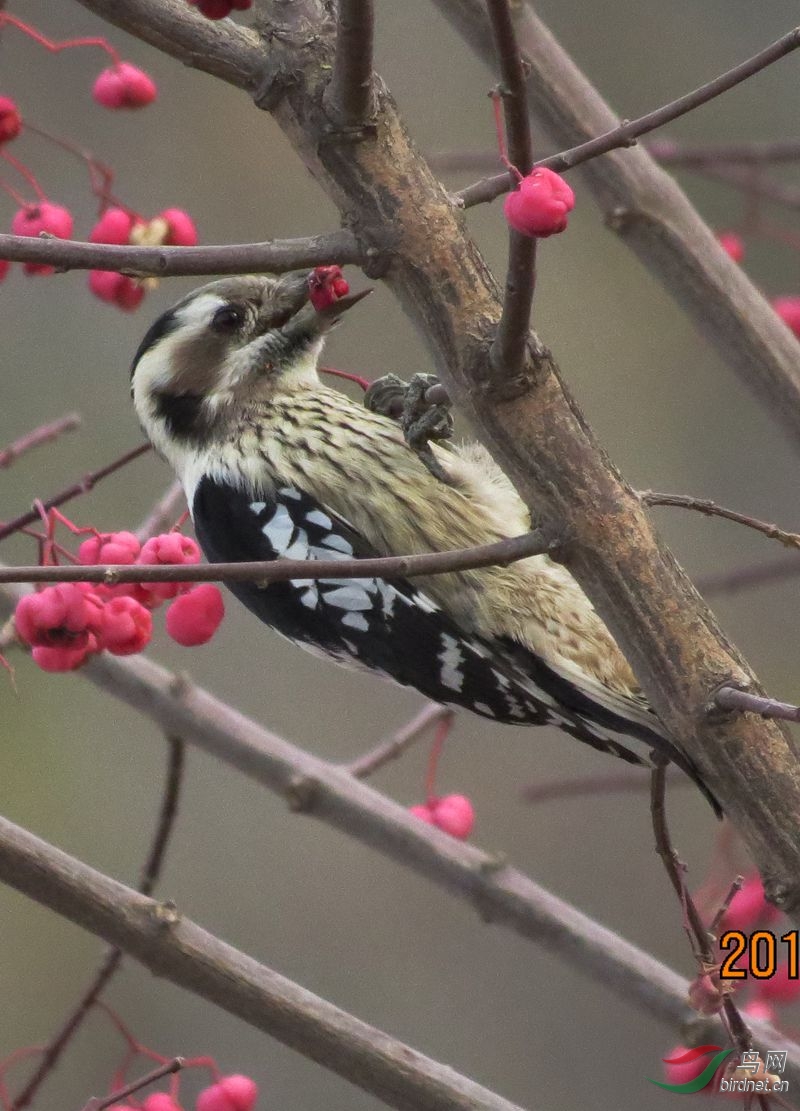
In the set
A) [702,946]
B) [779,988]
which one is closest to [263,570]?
[702,946]

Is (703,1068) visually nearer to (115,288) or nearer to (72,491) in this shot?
(72,491)

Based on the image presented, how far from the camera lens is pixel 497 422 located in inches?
58.6

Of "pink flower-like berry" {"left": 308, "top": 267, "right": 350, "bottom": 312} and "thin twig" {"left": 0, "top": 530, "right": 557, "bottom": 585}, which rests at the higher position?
"pink flower-like berry" {"left": 308, "top": 267, "right": 350, "bottom": 312}

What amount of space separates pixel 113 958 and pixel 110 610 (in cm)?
47

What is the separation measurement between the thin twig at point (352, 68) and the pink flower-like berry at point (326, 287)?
742 millimetres

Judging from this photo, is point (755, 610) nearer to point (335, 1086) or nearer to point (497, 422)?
point (335, 1086)

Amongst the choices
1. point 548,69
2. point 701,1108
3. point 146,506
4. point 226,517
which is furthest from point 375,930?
point 548,69

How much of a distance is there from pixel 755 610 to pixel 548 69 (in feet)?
11.4

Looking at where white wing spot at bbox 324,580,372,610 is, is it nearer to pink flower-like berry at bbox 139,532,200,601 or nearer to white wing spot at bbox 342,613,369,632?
white wing spot at bbox 342,613,369,632

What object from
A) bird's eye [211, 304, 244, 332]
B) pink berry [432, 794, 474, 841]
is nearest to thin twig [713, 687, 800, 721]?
pink berry [432, 794, 474, 841]

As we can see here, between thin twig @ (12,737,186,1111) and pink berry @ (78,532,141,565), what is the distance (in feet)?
1.22

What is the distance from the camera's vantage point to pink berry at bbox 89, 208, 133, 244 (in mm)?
2170

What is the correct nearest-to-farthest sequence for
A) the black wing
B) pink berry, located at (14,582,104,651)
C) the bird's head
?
pink berry, located at (14,582,104,651)
the black wing
the bird's head

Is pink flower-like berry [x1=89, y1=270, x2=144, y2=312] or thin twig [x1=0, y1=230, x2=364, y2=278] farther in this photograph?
pink flower-like berry [x1=89, y1=270, x2=144, y2=312]
